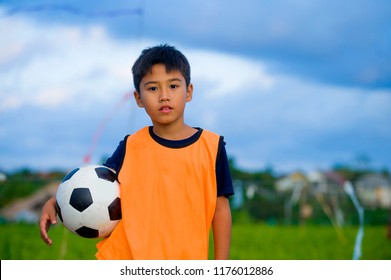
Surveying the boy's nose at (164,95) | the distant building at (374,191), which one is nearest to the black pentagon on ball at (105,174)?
the boy's nose at (164,95)

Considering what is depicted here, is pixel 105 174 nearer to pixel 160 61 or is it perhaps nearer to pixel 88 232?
pixel 88 232

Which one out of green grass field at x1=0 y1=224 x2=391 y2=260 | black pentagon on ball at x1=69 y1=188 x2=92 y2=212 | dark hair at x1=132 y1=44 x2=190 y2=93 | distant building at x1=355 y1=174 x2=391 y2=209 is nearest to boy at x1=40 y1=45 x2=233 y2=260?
dark hair at x1=132 y1=44 x2=190 y2=93

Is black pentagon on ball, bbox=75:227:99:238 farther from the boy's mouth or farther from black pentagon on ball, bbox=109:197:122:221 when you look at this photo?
the boy's mouth

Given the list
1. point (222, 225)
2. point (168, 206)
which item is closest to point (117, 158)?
point (168, 206)

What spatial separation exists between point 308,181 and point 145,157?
10104 mm

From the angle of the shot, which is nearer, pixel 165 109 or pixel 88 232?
pixel 165 109

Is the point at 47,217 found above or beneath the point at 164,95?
beneath

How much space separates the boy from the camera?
3.35 meters

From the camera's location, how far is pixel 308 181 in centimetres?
1319

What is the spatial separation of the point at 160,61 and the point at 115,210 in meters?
0.84

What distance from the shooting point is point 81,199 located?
3418 millimetres

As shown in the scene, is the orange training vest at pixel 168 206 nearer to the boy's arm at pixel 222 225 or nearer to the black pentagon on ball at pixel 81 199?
the boy's arm at pixel 222 225
